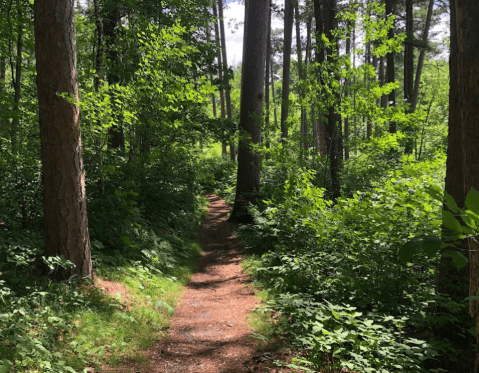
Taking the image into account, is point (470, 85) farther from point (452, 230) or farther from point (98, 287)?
point (98, 287)

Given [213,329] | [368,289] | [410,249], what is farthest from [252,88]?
[410,249]

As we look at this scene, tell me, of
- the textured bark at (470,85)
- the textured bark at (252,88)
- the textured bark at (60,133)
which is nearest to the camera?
the textured bark at (470,85)

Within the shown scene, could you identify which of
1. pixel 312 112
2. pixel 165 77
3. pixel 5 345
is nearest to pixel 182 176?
pixel 165 77

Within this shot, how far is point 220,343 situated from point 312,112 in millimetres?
6196

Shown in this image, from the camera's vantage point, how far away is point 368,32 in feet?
24.6

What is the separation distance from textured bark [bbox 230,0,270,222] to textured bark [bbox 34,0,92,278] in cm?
569

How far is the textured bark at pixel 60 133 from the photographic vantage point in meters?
3.98

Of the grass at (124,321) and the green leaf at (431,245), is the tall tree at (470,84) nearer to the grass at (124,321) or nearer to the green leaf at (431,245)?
the green leaf at (431,245)

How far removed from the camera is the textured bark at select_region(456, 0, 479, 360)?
2207 millimetres

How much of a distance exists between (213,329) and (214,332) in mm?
92

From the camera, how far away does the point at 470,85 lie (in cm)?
233

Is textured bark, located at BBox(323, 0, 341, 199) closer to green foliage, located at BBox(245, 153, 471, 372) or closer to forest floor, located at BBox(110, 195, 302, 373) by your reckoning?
green foliage, located at BBox(245, 153, 471, 372)

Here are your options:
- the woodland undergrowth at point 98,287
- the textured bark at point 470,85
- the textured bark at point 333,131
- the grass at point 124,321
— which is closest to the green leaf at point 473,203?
the textured bark at point 470,85

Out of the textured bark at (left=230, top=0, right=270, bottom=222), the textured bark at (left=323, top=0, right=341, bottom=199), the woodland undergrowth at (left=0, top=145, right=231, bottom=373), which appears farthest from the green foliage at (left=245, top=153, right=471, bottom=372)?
the textured bark at (left=230, top=0, right=270, bottom=222)
